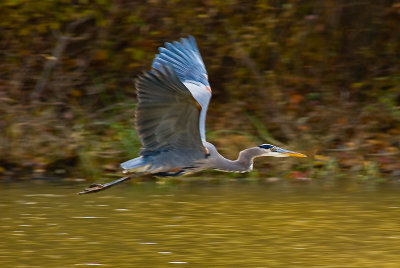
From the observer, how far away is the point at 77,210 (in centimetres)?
793

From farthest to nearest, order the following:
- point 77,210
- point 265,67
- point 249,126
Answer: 1. point 265,67
2. point 249,126
3. point 77,210

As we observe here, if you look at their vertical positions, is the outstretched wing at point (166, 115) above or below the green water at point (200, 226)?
above

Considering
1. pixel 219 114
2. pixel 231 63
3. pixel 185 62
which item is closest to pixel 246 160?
pixel 185 62

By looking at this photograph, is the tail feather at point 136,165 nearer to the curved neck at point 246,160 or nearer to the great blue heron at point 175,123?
the great blue heron at point 175,123

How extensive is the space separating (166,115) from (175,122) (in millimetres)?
148

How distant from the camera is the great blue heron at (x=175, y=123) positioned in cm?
645

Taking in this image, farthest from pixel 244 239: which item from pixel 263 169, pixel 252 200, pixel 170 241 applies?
pixel 263 169

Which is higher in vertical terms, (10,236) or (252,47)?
(252,47)

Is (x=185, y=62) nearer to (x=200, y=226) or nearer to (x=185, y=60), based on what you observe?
(x=185, y=60)

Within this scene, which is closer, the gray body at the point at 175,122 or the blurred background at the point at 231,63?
the gray body at the point at 175,122

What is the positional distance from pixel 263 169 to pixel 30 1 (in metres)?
3.91

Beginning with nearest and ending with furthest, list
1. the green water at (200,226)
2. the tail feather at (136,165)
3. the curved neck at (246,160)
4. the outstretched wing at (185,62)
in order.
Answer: the green water at (200,226) < the tail feather at (136,165) < the curved neck at (246,160) < the outstretched wing at (185,62)

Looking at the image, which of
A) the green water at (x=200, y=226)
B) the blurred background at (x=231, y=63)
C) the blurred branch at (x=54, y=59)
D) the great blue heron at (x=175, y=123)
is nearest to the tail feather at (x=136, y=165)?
the great blue heron at (x=175, y=123)

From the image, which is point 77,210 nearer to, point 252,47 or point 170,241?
point 170,241
